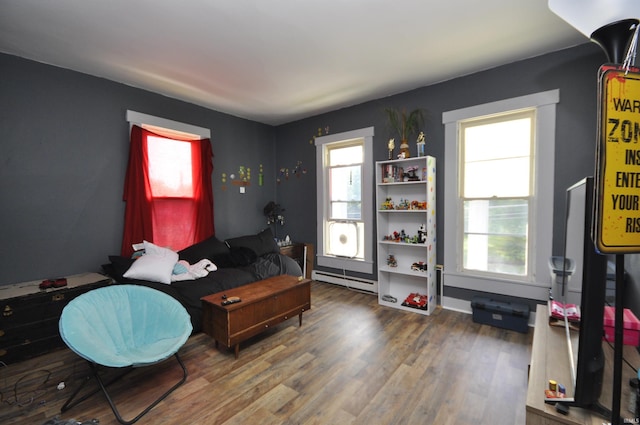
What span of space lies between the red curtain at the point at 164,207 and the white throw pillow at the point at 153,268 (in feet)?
1.77

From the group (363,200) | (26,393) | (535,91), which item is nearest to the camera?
(26,393)

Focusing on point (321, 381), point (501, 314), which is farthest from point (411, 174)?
point (321, 381)

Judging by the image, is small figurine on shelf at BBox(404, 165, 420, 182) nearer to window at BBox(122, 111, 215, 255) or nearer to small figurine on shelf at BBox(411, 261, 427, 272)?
small figurine on shelf at BBox(411, 261, 427, 272)

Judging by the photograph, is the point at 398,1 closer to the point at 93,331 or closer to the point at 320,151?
the point at 320,151

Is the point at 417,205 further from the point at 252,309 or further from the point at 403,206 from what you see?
the point at 252,309

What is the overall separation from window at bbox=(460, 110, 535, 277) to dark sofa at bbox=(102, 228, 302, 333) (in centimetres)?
241

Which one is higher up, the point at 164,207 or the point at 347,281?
the point at 164,207

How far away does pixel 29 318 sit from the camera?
2.34m

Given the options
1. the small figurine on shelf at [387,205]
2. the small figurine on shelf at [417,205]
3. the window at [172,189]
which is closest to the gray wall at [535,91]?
the small figurine on shelf at [417,205]

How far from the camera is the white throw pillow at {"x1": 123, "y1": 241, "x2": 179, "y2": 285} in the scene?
2803 mm

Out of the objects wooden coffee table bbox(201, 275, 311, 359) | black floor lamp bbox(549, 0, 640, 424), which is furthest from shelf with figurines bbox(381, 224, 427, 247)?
black floor lamp bbox(549, 0, 640, 424)

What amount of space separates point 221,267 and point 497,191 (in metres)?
3.50

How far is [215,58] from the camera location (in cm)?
274

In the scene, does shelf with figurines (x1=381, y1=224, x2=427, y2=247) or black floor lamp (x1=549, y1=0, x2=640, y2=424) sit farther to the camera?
shelf with figurines (x1=381, y1=224, x2=427, y2=247)
